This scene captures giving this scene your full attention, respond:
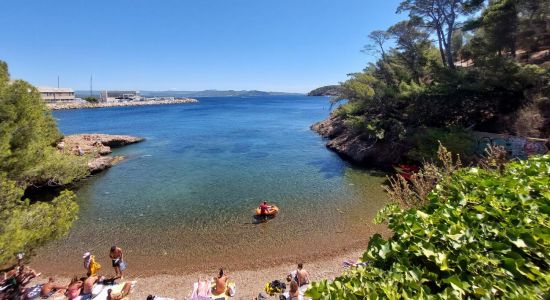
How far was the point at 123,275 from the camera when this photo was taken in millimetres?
9906

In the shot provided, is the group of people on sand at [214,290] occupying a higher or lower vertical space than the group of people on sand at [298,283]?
lower

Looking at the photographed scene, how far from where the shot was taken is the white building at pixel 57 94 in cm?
11175

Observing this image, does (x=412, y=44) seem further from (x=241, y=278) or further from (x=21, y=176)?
(x=21, y=176)

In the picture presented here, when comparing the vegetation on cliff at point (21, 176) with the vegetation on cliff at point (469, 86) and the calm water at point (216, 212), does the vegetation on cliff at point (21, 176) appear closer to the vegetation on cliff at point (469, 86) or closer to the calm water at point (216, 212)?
the calm water at point (216, 212)

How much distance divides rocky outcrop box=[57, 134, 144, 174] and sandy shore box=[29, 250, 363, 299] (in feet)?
47.0

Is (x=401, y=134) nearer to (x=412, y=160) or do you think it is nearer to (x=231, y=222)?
(x=412, y=160)

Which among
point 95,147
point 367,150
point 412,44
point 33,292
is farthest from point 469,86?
point 95,147

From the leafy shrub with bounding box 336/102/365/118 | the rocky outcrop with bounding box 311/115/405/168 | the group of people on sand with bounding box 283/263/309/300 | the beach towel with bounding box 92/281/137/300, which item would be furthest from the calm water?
the leafy shrub with bounding box 336/102/365/118

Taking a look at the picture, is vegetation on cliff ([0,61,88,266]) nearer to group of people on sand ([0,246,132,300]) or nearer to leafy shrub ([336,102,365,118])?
group of people on sand ([0,246,132,300])

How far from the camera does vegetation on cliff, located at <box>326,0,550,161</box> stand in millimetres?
16438

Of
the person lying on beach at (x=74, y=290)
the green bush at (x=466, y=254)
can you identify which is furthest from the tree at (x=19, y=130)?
the green bush at (x=466, y=254)

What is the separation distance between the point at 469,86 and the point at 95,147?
34.0 metres

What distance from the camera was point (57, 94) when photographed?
385ft

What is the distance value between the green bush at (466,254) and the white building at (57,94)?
14256 cm
